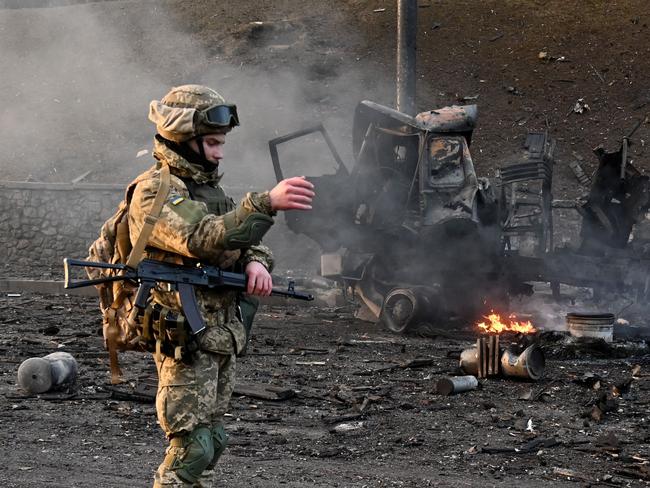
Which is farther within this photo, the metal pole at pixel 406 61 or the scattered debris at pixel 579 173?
the scattered debris at pixel 579 173

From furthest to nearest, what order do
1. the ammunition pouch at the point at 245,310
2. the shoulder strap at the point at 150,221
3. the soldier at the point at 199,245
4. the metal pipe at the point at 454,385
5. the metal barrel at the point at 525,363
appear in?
the metal barrel at the point at 525,363 < the metal pipe at the point at 454,385 < the ammunition pouch at the point at 245,310 < the shoulder strap at the point at 150,221 < the soldier at the point at 199,245

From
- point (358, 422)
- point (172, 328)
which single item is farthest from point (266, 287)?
point (358, 422)

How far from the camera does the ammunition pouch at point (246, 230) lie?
4.42 meters

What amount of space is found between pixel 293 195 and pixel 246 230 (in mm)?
247

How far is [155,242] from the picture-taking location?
185 inches

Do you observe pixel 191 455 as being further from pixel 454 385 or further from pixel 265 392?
pixel 454 385

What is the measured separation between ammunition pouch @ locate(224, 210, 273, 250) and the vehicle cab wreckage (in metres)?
8.40

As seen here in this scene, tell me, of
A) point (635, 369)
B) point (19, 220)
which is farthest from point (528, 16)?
point (635, 369)

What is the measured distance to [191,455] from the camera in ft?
15.4

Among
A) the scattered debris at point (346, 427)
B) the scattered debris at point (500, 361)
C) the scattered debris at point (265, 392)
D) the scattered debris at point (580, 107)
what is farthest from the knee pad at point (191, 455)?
the scattered debris at point (580, 107)

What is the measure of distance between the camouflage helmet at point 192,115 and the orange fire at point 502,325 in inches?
327

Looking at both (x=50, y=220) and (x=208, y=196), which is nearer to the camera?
(x=208, y=196)

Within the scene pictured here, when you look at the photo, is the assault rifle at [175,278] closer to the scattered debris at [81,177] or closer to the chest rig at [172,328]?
the chest rig at [172,328]

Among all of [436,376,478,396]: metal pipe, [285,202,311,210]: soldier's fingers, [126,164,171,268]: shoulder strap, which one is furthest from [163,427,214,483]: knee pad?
[436,376,478,396]: metal pipe
